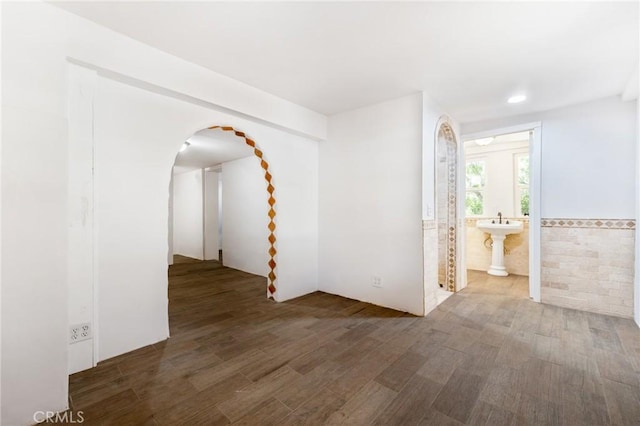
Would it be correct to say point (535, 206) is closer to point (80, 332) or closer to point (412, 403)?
point (412, 403)

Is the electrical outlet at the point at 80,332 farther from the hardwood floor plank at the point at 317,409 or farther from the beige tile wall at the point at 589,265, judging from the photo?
the beige tile wall at the point at 589,265

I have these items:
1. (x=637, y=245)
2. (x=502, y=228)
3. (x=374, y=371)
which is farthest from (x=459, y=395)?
(x=502, y=228)

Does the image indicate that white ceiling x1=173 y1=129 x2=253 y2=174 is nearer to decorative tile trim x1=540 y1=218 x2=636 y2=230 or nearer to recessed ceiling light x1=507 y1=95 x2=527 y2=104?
recessed ceiling light x1=507 y1=95 x2=527 y2=104

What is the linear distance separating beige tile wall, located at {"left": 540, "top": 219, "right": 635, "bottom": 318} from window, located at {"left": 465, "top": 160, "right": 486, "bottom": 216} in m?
2.00

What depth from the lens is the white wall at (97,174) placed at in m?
1.48

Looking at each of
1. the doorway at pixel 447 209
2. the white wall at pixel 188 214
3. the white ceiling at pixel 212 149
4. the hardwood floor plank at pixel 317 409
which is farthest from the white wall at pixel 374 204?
the white wall at pixel 188 214

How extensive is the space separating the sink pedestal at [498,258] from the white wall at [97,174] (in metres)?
3.86

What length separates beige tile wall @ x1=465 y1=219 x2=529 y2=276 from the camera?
4.89 meters

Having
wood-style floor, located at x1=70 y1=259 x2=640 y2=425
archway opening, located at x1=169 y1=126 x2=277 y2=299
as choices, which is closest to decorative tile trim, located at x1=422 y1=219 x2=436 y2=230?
wood-style floor, located at x1=70 y1=259 x2=640 y2=425

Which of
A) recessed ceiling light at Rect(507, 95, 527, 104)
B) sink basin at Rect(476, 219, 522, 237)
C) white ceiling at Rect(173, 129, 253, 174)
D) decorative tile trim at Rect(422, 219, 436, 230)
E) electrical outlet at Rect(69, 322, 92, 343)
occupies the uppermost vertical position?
recessed ceiling light at Rect(507, 95, 527, 104)

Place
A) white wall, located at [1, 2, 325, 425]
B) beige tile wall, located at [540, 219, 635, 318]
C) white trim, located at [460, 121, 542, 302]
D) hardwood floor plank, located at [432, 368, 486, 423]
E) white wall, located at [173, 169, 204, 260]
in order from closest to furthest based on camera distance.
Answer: white wall, located at [1, 2, 325, 425] < hardwood floor plank, located at [432, 368, 486, 423] < beige tile wall, located at [540, 219, 635, 318] < white trim, located at [460, 121, 542, 302] < white wall, located at [173, 169, 204, 260]

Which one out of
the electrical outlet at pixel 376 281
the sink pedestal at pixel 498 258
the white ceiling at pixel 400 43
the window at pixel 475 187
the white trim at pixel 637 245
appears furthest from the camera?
the window at pixel 475 187

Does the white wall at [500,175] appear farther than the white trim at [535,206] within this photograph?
Yes

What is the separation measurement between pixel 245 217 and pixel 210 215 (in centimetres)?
204
